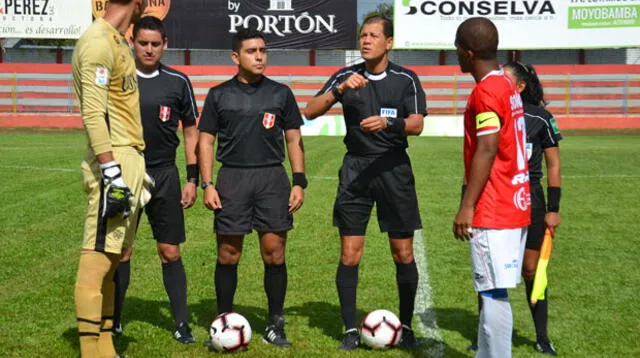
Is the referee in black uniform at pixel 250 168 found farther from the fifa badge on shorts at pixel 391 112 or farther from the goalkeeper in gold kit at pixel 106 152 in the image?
the goalkeeper in gold kit at pixel 106 152

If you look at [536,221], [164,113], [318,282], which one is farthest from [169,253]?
[536,221]

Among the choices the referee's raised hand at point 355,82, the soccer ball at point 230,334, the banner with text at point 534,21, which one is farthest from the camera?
the banner with text at point 534,21

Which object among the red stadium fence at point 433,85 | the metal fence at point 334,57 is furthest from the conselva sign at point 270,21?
the metal fence at point 334,57

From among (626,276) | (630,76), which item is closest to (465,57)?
(626,276)

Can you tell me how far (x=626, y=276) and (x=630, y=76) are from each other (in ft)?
106

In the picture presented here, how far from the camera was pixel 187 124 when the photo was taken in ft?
20.8

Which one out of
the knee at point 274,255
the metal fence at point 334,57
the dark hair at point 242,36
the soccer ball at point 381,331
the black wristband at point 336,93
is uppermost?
the metal fence at point 334,57

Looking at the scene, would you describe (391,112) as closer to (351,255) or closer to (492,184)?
→ (351,255)

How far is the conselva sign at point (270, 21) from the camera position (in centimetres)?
3616

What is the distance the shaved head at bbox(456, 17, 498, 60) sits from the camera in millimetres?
4566

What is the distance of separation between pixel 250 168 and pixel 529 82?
2182 mm

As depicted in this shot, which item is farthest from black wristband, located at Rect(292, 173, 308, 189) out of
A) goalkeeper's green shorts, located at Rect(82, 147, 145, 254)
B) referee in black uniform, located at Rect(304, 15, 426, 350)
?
goalkeeper's green shorts, located at Rect(82, 147, 145, 254)

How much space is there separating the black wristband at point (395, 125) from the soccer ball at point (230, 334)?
1734 millimetres

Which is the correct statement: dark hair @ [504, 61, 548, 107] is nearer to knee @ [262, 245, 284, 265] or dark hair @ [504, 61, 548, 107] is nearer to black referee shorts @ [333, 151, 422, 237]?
black referee shorts @ [333, 151, 422, 237]
